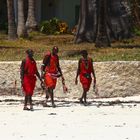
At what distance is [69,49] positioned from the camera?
2408cm

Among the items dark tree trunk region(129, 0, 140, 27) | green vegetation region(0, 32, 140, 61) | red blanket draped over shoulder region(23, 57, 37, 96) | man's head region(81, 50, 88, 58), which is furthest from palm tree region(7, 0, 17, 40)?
red blanket draped over shoulder region(23, 57, 37, 96)

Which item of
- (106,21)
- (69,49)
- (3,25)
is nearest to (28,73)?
(69,49)

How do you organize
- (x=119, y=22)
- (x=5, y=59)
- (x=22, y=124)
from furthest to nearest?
(x=119, y=22) → (x=5, y=59) → (x=22, y=124)

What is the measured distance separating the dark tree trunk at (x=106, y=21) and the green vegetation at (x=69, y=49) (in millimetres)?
513

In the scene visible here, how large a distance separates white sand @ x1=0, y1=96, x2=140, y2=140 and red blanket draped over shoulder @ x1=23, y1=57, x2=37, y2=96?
1.78ft

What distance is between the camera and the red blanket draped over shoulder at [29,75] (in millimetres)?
16172

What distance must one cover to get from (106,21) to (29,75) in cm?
1096

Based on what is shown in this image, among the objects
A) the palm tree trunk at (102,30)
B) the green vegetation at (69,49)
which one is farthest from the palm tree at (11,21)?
the palm tree trunk at (102,30)

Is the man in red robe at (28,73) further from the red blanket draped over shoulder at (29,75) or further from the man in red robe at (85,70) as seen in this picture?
the man in red robe at (85,70)

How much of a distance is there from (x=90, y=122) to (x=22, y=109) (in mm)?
3002

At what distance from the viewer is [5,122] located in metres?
14.0

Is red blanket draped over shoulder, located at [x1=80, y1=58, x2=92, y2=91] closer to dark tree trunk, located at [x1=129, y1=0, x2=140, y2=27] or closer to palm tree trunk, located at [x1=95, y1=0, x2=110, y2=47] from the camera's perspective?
palm tree trunk, located at [x1=95, y1=0, x2=110, y2=47]

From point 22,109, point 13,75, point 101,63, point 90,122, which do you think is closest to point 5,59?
point 13,75

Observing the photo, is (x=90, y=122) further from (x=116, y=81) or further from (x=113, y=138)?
(x=116, y=81)
